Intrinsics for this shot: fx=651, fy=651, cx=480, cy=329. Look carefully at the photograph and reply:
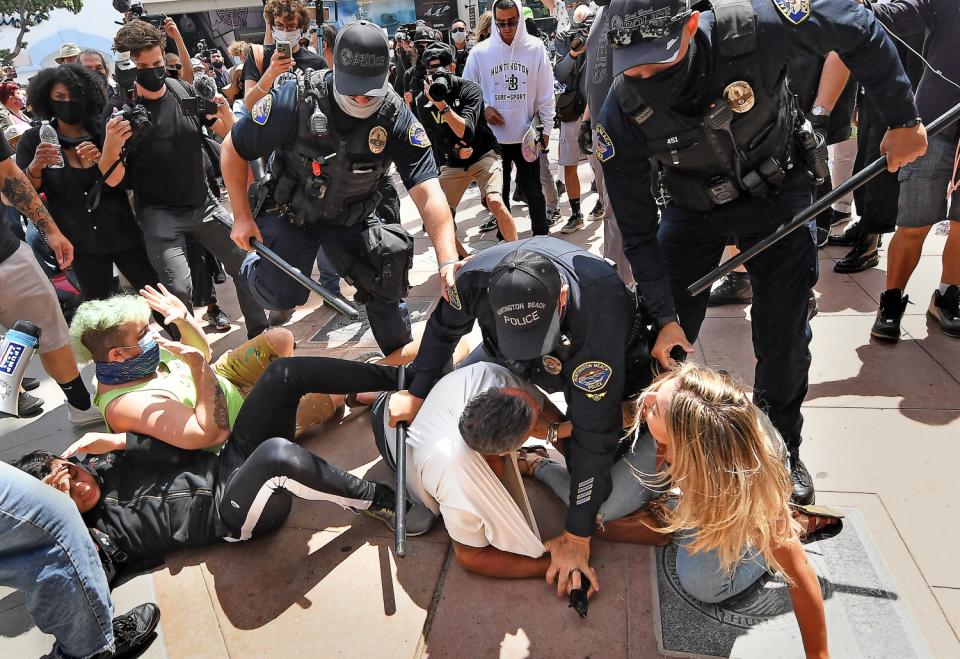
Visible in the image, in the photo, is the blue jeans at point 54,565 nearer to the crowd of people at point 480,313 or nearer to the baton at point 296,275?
the crowd of people at point 480,313

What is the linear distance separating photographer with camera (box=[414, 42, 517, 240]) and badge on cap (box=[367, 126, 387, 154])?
171cm

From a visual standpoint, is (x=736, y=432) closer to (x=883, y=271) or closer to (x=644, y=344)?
(x=644, y=344)

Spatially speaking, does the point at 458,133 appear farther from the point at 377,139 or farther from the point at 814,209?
the point at 814,209

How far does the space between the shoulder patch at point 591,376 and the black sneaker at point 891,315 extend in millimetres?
2116

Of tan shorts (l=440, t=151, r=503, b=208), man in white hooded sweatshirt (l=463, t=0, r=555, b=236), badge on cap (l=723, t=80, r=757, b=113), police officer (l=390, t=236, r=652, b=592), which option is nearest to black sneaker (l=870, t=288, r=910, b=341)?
police officer (l=390, t=236, r=652, b=592)

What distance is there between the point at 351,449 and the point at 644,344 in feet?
4.96

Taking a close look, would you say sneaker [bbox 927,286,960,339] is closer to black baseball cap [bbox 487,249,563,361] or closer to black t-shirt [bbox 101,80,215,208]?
black baseball cap [bbox 487,249,563,361]

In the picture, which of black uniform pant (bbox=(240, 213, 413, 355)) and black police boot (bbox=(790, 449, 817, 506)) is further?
black uniform pant (bbox=(240, 213, 413, 355))

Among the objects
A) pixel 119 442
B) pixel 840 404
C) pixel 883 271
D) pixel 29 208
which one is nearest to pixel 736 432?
pixel 840 404

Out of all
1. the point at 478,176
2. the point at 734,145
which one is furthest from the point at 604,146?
the point at 478,176

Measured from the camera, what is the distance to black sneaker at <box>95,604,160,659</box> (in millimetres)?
2195

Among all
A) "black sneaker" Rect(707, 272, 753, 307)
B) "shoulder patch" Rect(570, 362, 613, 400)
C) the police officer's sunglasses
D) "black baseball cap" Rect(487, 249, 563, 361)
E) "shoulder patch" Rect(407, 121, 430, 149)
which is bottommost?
"black sneaker" Rect(707, 272, 753, 307)

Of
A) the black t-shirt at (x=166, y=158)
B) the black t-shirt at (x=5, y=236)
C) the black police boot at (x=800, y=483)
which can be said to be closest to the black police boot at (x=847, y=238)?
the black police boot at (x=800, y=483)

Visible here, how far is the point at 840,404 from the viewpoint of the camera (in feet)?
9.94
